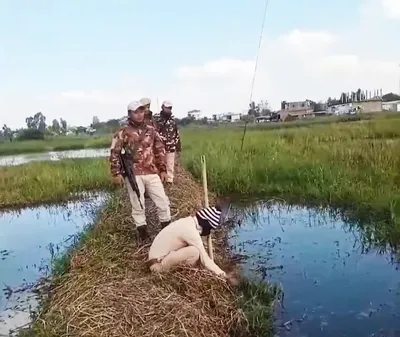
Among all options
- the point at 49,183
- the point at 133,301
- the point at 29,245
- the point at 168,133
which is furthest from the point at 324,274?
the point at 49,183

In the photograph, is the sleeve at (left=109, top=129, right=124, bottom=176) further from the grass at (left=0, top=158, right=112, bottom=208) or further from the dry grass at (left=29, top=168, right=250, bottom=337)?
the grass at (left=0, top=158, right=112, bottom=208)

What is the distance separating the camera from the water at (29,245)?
503 centimetres

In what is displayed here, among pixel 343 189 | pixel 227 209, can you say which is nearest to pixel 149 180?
pixel 227 209

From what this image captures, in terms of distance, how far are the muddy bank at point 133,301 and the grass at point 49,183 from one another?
7.22 meters

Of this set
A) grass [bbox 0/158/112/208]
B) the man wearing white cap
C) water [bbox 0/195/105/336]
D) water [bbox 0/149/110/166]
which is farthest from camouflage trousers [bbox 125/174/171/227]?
water [bbox 0/149/110/166]

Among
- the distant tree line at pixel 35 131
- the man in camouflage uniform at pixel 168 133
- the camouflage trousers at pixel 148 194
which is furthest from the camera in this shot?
the distant tree line at pixel 35 131

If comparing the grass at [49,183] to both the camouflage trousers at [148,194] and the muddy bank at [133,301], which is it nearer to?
the camouflage trousers at [148,194]

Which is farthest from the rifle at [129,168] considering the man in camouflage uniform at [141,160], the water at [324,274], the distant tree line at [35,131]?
the distant tree line at [35,131]

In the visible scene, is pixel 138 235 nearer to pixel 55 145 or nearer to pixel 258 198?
pixel 258 198

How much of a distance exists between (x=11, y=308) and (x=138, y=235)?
4.88 ft

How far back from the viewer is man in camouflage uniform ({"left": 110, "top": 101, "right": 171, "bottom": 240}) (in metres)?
5.05

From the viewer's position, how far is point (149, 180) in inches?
204

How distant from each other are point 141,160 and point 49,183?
827cm

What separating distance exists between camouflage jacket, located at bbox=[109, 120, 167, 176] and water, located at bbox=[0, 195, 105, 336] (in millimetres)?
1734
